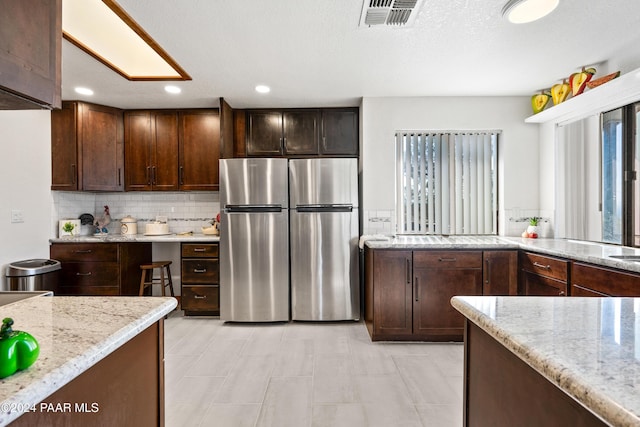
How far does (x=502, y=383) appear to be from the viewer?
0.96m

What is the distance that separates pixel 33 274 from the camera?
326 cm

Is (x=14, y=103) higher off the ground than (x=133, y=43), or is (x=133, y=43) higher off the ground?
(x=133, y=43)

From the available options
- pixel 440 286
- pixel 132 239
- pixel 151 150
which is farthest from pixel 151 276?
pixel 440 286

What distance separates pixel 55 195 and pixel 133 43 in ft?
7.12

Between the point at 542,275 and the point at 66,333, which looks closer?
the point at 66,333

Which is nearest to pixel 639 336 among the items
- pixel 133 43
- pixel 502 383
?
pixel 502 383

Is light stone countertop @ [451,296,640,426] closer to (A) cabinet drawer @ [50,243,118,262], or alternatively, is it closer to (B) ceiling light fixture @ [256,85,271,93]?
(B) ceiling light fixture @ [256,85,271,93]

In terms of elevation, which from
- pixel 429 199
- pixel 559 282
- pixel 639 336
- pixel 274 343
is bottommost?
pixel 274 343

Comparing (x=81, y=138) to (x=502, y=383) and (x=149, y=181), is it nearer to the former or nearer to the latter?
(x=149, y=181)

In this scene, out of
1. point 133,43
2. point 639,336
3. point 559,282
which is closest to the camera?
point 639,336

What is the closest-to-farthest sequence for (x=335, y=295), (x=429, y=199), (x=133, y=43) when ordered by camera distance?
(x=133, y=43)
(x=335, y=295)
(x=429, y=199)

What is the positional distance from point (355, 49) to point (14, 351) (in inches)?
103

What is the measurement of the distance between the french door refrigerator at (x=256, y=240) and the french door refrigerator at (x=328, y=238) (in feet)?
0.66

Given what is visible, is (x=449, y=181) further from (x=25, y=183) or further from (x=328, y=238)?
(x=25, y=183)
